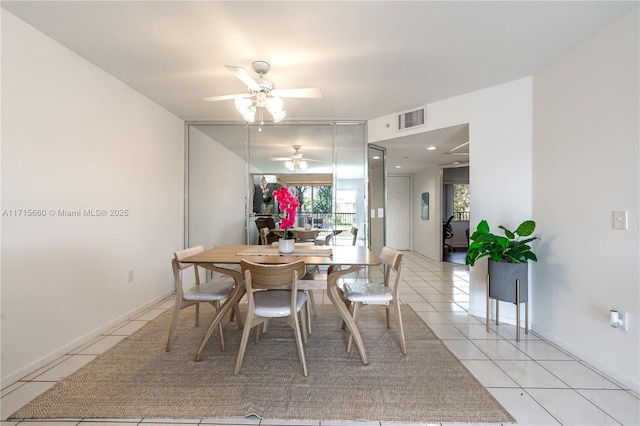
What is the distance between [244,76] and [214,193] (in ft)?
9.13

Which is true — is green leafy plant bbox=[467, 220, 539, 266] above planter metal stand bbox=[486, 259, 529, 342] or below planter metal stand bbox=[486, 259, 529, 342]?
above

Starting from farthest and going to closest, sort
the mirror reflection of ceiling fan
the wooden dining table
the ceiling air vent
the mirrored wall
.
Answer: the mirror reflection of ceiling fan, the mirrored wall, the ceiling air vent, the wooden dining table

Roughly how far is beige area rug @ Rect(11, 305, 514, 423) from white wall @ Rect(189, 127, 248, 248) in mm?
1971

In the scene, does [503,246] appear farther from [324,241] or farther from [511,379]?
[324,241]

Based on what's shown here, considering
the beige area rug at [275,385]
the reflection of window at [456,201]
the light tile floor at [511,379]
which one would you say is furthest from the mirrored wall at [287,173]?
the reflection of window at [456,201]

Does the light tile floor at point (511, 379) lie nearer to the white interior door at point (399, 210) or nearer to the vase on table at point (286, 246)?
the vase on table at point (286, 246)

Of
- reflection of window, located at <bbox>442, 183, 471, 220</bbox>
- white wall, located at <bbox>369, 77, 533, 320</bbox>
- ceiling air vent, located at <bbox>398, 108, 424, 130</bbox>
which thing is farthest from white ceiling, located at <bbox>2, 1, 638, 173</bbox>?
reflection of window, located at <bbox>442, 183, 471, 220</bbox>

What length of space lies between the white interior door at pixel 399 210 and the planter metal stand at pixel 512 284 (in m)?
5.06

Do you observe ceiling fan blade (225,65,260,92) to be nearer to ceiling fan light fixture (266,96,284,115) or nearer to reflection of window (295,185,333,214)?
ceiling fan light fixture (266,96,284,115)

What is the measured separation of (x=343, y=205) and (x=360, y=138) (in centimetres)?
105

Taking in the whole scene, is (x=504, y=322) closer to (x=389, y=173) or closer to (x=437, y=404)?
(x=437, y=404)

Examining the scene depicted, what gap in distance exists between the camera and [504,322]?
108 inches

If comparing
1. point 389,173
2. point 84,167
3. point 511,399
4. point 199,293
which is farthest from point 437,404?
point 389,173

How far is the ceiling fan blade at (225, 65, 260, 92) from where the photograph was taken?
188cm
